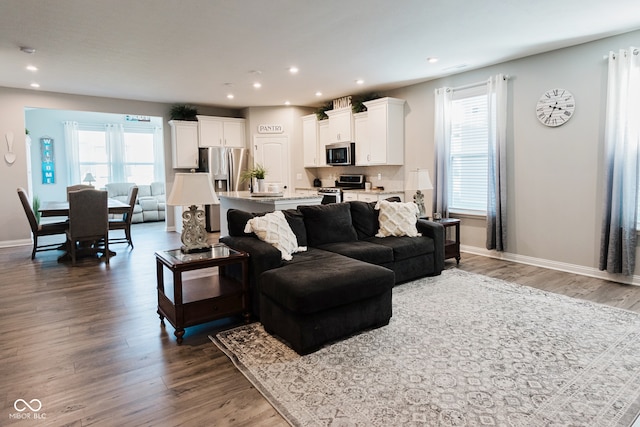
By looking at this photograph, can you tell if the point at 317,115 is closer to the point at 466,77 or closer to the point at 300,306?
the point at 466,77

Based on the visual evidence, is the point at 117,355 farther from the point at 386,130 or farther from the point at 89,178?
the point at 89,178

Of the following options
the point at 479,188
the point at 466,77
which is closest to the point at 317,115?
the point at 466,77

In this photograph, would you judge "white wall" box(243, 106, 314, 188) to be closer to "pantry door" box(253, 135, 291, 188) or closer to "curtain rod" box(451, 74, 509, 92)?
"pantry door" box(253, 135, 291, 188)

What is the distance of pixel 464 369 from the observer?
2.44 metres

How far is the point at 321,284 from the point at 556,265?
3.70m

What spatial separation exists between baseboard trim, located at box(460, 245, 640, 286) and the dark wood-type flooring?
0.48 feet

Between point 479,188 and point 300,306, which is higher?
point 479,188

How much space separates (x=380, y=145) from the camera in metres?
6.70

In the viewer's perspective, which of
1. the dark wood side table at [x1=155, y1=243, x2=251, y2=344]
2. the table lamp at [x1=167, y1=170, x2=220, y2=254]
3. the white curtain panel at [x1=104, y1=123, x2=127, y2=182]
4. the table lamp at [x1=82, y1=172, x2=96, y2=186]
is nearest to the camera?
the dark wood side table at [x1=155, y1=243, x2=251, y2=344]

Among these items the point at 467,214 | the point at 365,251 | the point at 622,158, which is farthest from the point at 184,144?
the point at 622,158

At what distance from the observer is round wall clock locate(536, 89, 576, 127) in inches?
182

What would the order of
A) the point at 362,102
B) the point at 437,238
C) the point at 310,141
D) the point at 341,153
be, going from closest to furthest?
the point at 437,238, the point at 362,102, the point at 341,153, the point at 310,141

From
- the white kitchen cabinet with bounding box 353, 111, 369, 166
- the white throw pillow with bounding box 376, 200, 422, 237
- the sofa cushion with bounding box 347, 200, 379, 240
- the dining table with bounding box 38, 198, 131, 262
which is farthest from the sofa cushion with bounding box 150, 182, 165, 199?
the white throw pillow with bounding box 376, 200, 422, 237

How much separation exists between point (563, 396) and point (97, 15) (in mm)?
4582
